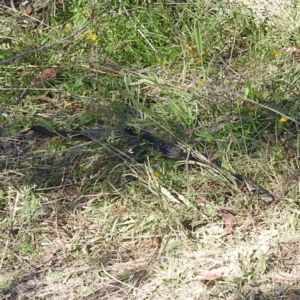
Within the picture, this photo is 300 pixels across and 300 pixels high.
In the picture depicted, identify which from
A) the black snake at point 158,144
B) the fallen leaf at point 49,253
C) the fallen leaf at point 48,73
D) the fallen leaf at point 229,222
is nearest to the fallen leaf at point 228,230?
the fallen leaf at point 229,222

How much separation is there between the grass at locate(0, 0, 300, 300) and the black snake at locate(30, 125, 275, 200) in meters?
0.04

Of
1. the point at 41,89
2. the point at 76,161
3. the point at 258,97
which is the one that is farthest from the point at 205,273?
the point at 41,89

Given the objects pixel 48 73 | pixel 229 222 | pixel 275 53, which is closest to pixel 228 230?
pixel 229 222

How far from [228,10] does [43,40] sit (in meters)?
1.15

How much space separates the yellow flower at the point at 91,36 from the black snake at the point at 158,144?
2.58ft

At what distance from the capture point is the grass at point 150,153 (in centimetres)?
279

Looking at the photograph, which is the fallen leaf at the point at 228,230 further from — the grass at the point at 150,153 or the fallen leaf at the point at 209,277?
the fallen leaf at the point at 209,277

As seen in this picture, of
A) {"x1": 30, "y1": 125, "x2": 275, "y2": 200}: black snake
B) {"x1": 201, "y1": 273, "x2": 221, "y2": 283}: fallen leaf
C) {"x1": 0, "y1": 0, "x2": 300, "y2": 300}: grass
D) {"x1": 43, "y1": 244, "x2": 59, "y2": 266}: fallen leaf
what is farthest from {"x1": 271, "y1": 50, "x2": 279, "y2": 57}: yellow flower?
{"x1": 43, "y1": 244, "x2": 59, "y2": 266}: fallen leaf

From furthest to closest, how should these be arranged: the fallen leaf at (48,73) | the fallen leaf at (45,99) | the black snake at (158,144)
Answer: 1. the fallen leaf at (48,73)
2. the fallen leaf at (45,99)
3. the black snake at (158,144)

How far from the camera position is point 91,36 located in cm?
407

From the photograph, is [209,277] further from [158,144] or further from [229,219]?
[158,144]

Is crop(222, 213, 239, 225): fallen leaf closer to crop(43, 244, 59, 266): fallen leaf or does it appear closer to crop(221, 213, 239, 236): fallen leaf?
crop(221, 213, 239, 236): fallen leaf

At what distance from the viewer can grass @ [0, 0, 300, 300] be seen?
2.79 metres

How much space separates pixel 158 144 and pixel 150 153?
0.19 ft
